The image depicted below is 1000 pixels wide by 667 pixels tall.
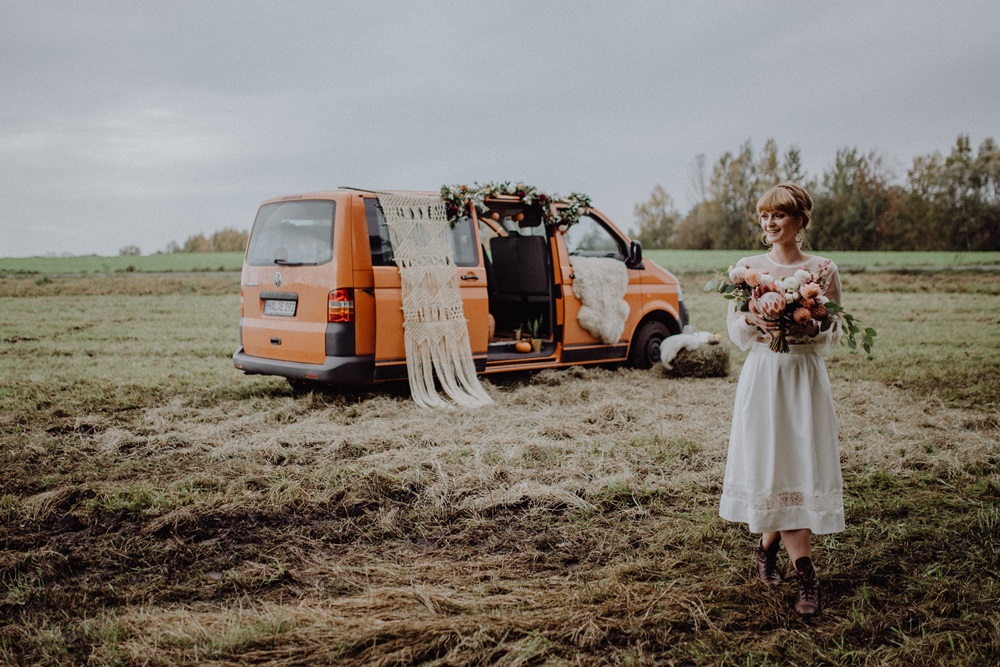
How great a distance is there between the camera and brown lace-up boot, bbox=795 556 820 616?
2799mm

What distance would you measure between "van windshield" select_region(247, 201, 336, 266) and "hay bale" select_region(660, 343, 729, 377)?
3.77 m

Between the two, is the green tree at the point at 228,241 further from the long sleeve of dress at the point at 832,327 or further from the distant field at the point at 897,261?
the long sleeve of dress at the point at 832,327

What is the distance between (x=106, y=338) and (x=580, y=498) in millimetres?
8292

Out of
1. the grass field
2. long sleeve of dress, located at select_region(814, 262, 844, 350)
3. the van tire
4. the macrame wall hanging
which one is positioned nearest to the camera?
the grass field

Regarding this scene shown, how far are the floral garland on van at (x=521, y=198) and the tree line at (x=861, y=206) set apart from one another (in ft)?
55.0

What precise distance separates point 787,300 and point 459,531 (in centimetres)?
186

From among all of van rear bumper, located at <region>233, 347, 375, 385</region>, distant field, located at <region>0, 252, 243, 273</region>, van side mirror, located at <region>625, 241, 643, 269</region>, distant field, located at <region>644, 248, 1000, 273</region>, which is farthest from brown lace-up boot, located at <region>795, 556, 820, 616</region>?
distant field, located at <region>644, 248, 1000, 273</region>

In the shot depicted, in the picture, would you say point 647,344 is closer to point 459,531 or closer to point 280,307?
point 280,307

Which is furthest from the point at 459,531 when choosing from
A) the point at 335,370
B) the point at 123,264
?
the point at 123,264

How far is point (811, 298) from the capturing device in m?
2.75

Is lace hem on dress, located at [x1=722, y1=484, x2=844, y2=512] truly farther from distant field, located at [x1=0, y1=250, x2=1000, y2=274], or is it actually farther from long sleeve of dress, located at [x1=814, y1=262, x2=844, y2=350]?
distant field, located at [x1=0, y1=250, x2=1000, y2=274]

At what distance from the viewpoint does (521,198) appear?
7547 millimetres

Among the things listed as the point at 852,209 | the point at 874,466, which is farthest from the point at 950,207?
the point at 874,466

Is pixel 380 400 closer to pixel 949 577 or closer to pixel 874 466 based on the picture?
pixel 874 466
